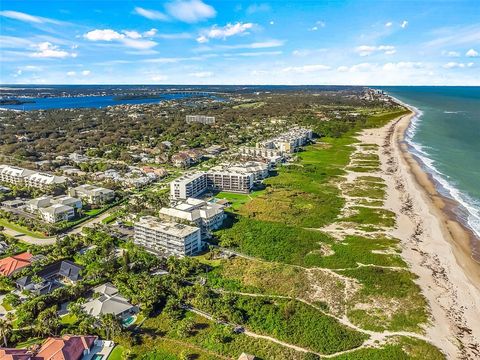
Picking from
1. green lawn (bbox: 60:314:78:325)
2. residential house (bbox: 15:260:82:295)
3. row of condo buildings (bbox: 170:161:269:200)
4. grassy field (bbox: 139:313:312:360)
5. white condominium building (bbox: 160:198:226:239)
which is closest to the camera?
grassy field (bbox: 139:313:312:360)

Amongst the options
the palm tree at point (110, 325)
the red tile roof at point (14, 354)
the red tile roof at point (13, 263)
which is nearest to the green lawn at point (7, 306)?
the red tile roof at point (13, 263)

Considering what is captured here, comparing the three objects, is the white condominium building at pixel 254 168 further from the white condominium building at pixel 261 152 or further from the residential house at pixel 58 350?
the residential house at pixel 58 350

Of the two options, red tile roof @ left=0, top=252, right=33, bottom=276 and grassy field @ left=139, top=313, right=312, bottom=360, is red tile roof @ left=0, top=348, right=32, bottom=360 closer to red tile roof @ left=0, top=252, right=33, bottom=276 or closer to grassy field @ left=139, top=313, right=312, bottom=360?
grassy field @ left=139, top=313, right=312, bottom=360

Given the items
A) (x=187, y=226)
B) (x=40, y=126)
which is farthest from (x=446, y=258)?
(x=40, y=126)

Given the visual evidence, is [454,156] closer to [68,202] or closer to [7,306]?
[68,202]

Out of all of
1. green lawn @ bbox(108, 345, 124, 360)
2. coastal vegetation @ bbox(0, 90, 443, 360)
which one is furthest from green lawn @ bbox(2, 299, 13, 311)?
green lawn @ bbox(108, 345, 124, 360)
